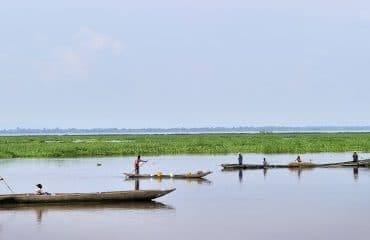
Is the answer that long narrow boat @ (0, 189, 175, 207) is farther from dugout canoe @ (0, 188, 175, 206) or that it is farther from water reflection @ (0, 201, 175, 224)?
water reflection @ (0, 201, 175, 224)

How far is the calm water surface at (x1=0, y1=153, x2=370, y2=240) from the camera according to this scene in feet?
68.6

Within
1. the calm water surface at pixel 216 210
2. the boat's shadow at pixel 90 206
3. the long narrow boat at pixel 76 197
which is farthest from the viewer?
the long narrow boat at pixel 76 197

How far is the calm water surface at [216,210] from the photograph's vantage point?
20.9 meters

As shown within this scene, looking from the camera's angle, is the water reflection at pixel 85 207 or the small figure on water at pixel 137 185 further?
the small figure on water at pixel 137 185

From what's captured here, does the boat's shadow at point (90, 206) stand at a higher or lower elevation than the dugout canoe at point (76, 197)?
lower

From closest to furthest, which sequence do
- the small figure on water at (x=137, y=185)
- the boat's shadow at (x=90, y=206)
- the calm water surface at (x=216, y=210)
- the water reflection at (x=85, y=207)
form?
the calm water surface at (x=216, y=210) → the water reflection at (x=85, y=207) → the boat's shadow at (x=90, y=206) → the small figure on water at (x=137, y=185)

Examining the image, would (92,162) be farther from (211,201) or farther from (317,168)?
(211,201)

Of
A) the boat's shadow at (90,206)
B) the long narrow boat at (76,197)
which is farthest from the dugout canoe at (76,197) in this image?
the boat's shadow at (90,206)

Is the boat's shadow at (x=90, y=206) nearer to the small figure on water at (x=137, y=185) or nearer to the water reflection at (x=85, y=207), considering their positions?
the water reflection at (x=85, y=207)

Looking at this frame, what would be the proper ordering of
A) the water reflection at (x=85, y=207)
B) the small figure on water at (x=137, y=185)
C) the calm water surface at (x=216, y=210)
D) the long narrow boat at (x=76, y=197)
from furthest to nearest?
the small figure on water at (x=137, y=185), the long narrow boat at (x=76, y=197), the water reflection at (x=85, y=207), the calm water surface at (x=216, y=210)

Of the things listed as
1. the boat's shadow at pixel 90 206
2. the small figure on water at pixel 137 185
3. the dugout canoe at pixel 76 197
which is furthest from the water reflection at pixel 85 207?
the small figure on water at pixel 137 185

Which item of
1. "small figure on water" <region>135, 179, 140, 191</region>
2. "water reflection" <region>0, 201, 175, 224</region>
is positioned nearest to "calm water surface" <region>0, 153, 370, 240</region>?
"water reflection" <region>0, 201, 175, 224</region>

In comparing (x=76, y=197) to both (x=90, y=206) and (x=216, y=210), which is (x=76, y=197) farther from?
(x=216, y=210)

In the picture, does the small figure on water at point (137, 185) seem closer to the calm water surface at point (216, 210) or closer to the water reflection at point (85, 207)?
the calm water surface at point (216, 210)
